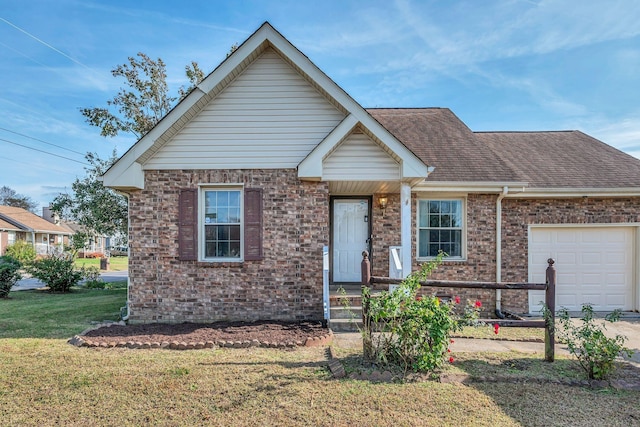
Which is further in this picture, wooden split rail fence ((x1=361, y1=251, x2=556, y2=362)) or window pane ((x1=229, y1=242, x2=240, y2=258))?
window pane ((x1=229, y1=242, x2=240, y2=258))

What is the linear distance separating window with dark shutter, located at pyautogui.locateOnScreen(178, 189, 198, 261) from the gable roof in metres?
0.95

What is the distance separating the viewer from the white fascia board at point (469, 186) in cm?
810

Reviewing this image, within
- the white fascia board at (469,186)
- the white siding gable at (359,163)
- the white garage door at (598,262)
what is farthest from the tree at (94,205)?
the white garage door at (598,262)

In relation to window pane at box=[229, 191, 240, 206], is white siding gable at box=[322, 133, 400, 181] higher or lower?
higher

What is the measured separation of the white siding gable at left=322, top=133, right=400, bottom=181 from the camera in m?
7.12

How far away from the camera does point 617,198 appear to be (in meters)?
8.77

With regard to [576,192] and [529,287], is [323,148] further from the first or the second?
[576,192]

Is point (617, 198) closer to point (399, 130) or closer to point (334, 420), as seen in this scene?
point (399, 130)

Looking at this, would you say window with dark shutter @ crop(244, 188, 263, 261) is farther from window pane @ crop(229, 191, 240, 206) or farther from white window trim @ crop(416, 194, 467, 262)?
white window trim @ crop(416, 194, 467, 262)

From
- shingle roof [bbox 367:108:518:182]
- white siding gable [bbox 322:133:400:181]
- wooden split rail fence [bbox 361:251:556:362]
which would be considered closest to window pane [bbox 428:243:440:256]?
shingle roof [bbox 367:108:518:182]

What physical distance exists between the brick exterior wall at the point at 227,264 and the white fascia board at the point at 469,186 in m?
2.57

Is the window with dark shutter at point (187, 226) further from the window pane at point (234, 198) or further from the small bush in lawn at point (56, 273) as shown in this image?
the small bush in lawn at point (56, 273)

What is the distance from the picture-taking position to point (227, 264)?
7305 mm

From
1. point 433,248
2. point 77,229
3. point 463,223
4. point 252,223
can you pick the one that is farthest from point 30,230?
point 463,223
